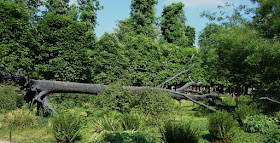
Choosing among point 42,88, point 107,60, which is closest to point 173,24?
point 107,60

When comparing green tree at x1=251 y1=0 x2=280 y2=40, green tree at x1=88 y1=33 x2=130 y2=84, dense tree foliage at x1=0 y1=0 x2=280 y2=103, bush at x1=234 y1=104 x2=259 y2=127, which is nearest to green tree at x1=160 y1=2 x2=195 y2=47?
dense tree foliage at x1=0 y1=0 x2=280 y2=103

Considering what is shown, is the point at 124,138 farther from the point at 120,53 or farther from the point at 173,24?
the point at 173,24

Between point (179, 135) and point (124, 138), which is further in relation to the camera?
point (179, 135)

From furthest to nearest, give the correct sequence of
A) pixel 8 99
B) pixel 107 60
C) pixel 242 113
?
pixel 107 60
pixel 8 99
pixel 242 113

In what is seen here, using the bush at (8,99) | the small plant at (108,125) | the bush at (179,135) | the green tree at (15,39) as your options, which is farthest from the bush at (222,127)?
the green tree at (15,39)

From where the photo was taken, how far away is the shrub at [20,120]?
23.6 ft

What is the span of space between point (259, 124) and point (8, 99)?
11.1m

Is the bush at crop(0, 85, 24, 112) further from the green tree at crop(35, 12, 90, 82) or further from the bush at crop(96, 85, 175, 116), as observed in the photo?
the bush at crop(96, 85, 175, 116)

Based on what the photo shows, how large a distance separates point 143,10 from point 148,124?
20861 mm

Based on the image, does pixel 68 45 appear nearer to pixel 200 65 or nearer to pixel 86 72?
pixel 86 72

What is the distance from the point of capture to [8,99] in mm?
10406

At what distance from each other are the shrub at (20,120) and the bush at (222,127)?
6.01 metres

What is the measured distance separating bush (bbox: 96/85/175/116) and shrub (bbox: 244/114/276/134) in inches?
113

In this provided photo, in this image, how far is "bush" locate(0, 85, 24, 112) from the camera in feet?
33.4
